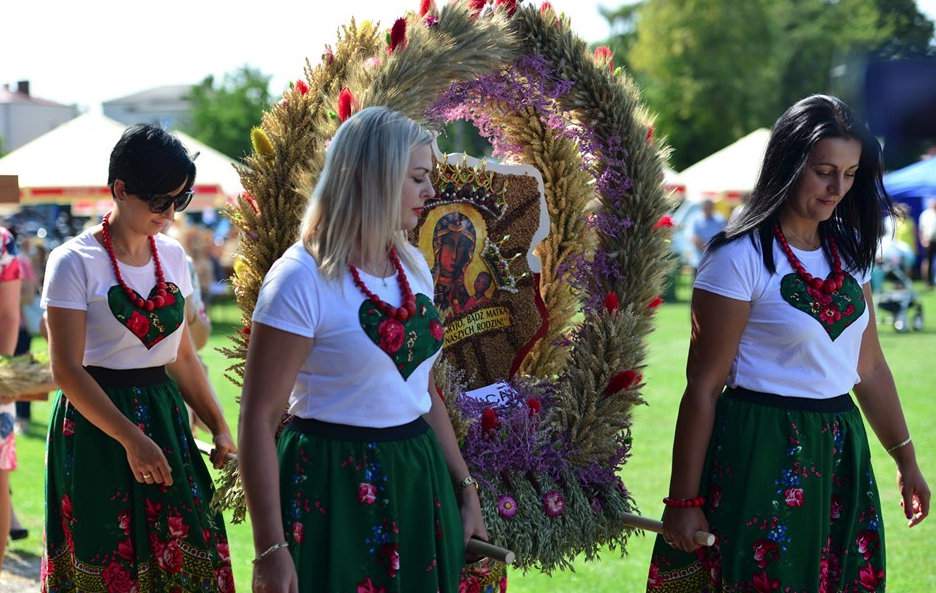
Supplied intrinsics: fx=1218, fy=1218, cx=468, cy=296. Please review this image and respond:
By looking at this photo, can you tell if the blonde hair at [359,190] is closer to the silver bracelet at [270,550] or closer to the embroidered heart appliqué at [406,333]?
the embroidered heart appliqué at [406,333]

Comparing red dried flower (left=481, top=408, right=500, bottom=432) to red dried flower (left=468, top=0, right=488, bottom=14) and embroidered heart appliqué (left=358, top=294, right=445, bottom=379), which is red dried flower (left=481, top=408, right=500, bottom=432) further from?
red dried flower (left=468, top=0, right=488, bottom=14)

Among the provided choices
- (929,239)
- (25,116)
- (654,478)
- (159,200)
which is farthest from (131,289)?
(929,239)

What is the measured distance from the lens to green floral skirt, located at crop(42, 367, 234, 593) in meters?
3.70

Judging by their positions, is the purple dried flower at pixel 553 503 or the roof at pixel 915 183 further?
the roof at pixel 915 183

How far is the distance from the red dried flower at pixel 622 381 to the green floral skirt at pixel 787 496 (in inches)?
19.9

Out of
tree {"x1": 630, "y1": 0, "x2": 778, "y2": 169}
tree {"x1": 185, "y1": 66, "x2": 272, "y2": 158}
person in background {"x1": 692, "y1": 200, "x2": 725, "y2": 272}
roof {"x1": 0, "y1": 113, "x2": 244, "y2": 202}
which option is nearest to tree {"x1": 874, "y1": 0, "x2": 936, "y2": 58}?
roof {"x1": 0, "y1": 113, "x2": 244, "y2": 202}

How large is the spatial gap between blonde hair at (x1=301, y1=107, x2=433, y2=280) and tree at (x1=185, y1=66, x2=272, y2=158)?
172 ft

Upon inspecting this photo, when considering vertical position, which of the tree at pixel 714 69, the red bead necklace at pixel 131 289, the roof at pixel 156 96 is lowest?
the red bead necklace at pixel 131 289

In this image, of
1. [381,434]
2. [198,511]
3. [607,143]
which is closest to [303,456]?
[381,434]

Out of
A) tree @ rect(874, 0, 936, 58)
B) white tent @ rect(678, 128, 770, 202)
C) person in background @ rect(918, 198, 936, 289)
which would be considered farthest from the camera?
person in background @ rect(918, 198, 936, 289)

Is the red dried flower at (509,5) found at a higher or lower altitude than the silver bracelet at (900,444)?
higher

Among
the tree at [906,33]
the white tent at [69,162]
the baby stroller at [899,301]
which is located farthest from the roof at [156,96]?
the tree at [906,33]

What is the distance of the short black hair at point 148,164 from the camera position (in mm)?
3633

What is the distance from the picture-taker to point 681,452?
11.0 ft
